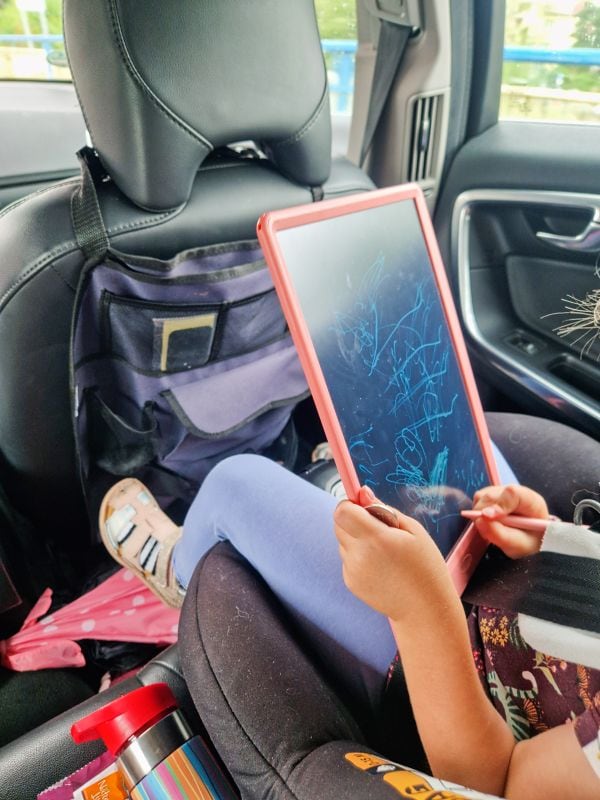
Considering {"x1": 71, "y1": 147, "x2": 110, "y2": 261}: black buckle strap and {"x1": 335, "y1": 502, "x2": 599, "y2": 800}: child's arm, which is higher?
{"x1": 71, "y1": 147, "x2": 110, "y2": 261}: black buckle strap

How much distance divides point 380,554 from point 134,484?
66 centimetres

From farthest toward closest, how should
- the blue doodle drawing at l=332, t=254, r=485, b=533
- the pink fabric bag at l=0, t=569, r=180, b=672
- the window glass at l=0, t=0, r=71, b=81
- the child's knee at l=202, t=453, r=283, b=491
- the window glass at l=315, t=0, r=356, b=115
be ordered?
1. the window glass at l=0, t=0, r=71, b=81
2. the window glass at l=315, t=0, r=356, b=115
3. the pink fabric bag at l=0, t=569, r=180, b=672
4. the child's knee at l=202, t=453, r=283, b=491
5. the blue doodle drawing at l=332, t=254, r=485, b=533

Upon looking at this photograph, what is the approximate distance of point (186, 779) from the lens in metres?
0.65

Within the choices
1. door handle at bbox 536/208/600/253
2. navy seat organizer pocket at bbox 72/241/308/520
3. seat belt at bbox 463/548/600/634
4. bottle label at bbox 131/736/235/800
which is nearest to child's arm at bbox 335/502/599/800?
seat belt at bbox 463/548/600/634

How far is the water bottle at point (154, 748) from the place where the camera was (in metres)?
0.64

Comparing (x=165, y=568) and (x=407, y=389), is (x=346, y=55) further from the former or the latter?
(x=165, y=568)

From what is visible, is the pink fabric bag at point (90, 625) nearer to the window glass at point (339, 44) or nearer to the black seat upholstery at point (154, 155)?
the black seat upholstery at point (154, 155)

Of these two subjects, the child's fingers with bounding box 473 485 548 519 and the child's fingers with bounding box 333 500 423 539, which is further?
the child's fingers with bounding box 473 485 548 519

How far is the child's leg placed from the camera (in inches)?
28.6

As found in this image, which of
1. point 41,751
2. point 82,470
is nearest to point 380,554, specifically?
point 41,751

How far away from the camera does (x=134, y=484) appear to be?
1130 mm

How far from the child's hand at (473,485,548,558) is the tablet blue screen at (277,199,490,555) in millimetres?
37

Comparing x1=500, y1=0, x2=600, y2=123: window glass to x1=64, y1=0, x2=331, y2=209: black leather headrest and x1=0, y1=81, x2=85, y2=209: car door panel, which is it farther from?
x1=0, y1=81, x2=85, y2=209: car door panel

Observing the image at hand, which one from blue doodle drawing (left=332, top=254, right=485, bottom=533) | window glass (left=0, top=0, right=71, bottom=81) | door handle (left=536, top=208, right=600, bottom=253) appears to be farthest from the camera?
window glass (left=0, top=0, right=71, bottom=81)
